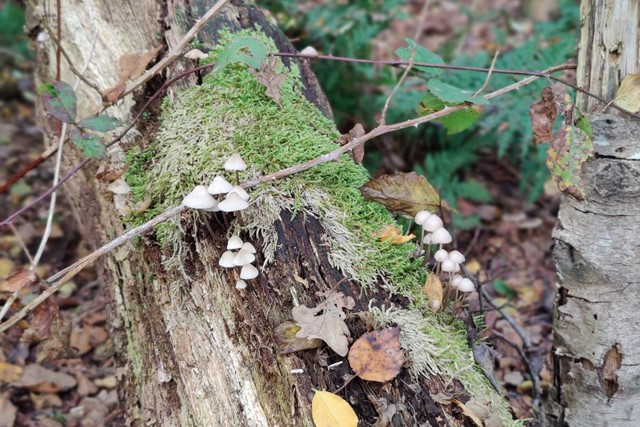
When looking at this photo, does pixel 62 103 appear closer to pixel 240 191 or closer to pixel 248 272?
pixel 240 191

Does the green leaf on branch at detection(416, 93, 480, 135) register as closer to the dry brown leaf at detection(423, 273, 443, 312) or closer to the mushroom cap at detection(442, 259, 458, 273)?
the mushroom cap at detection(442, 259, 458, 273)

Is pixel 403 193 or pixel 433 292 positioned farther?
pixel 403 193

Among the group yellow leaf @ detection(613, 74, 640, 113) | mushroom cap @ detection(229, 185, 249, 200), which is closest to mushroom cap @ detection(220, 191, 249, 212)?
mushroom cap @ detection(229, 185, 249, 200)

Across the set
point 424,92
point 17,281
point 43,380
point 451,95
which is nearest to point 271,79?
point 451,95

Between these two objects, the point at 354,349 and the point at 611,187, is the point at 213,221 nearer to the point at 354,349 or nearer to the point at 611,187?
the point at 354,349

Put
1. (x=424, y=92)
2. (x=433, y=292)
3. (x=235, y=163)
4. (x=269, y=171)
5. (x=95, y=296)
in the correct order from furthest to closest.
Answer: (x=424, y=92) → (x=95, y=296) → (x=269, y=171) → (x=433, y=292) → (x=235, y=163)

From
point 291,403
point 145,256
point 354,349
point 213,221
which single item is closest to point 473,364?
point 354,349
